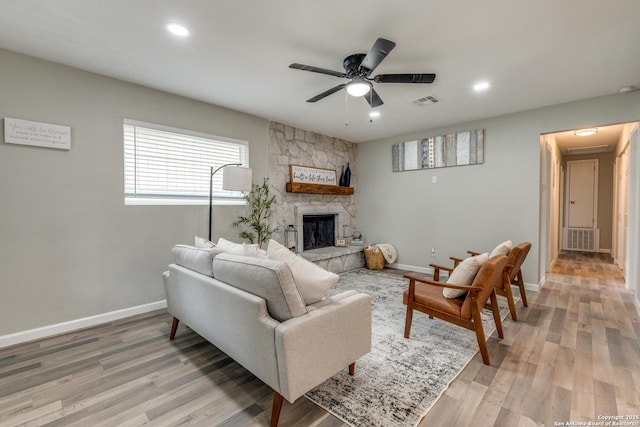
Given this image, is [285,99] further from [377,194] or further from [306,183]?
[377,194]

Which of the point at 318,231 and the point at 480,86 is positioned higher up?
the point at 480,86

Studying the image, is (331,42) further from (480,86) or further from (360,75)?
(480,86)

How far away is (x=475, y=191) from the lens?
4.56 meters

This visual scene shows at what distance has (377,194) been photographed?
5.82 m

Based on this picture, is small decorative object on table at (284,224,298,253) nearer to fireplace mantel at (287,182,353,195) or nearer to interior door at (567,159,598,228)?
fireplace mantel at (287,182,353,195)

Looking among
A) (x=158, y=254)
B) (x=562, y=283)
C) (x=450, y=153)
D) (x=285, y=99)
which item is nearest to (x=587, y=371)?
(x=562, y=283)

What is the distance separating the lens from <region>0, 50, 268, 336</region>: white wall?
2.54 m

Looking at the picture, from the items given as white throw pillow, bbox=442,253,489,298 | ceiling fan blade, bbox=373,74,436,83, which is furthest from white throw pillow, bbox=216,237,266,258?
ceiling fan blade, bbox=373,74,436,83

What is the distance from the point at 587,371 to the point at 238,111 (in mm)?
4548

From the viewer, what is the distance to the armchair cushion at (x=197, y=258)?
2.19 meters

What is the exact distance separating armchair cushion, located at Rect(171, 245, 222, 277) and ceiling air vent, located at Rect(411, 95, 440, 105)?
3042 millimetres

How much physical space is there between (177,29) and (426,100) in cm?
288

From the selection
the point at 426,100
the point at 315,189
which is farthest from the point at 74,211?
the point at 426,100

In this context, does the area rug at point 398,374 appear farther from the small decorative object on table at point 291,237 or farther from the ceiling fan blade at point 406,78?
the ceiling fan blade at point 406,78
